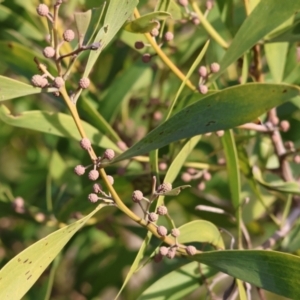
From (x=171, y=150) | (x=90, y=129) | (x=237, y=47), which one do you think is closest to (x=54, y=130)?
(x=90, y=129)

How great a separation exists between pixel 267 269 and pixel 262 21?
297 millimetres

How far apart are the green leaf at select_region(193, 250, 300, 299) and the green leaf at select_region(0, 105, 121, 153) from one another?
12.2 inches

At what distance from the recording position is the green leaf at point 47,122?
3.01 feet

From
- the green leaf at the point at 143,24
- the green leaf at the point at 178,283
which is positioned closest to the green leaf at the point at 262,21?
the green leaf at the point at 143,24

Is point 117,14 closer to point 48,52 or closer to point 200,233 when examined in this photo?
point 48,52

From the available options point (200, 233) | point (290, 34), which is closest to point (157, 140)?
point (200, 233)

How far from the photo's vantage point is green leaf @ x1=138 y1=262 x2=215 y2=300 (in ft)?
2.95

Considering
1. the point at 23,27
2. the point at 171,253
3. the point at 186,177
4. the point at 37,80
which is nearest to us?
the point at 37,80

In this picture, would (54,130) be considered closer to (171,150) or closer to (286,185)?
(171,150)

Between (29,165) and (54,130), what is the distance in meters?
0.60

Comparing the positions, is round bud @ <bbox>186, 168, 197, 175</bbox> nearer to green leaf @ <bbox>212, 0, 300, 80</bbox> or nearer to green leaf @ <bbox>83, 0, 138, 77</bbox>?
green leaf @ <bbox>212, 0, 300, 80</bbox>

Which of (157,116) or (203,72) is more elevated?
(203,72)

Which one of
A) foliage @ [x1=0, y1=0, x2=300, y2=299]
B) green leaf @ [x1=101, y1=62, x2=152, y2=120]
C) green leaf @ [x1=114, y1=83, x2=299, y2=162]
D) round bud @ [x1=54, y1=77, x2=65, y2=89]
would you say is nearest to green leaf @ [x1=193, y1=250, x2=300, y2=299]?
foliage @ [x1=0, y1=0, x2=300, y2=299]

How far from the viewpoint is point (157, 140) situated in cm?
71
